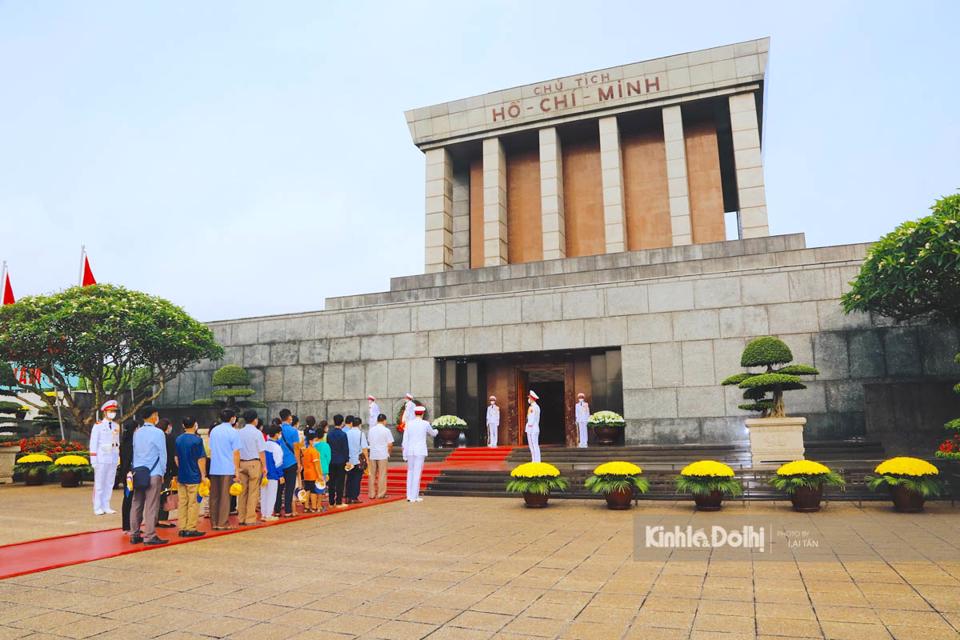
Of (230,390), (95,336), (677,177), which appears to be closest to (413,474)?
(230,390)

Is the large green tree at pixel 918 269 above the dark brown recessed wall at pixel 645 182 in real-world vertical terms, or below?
below

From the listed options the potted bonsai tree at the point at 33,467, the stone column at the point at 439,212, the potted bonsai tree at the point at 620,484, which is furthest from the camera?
the stone column at the point at 439,212

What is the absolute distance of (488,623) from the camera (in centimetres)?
513

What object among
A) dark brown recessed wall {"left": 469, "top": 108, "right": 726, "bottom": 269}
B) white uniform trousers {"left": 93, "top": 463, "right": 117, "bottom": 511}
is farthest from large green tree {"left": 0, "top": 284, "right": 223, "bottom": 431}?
dark brown recessed wall {"left": 469, "top": 108, "right": 726, "bottom": 269}

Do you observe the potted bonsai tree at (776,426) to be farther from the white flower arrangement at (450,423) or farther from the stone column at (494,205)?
the stone column at (494,205)

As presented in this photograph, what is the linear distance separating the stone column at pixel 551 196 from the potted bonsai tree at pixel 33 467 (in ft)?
62.8

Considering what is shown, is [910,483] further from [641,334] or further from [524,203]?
[524,203]

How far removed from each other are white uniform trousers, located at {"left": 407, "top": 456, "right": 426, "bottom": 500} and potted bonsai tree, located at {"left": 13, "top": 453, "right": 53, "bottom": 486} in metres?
11.8

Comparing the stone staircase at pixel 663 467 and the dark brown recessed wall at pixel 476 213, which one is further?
the dark brown recessed wall at pixel 476 213

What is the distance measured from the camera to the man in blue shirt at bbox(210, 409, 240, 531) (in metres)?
9.67

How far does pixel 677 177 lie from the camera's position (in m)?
26.8

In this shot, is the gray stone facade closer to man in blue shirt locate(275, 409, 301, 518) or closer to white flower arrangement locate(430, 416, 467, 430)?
white flower arrangement locate(430, 416, 467, 430)

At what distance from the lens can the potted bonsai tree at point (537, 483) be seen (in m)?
12.3

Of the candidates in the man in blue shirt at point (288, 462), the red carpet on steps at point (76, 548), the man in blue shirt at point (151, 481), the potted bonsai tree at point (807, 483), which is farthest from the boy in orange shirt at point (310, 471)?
the potted bonsai tree at point (807, 483)
